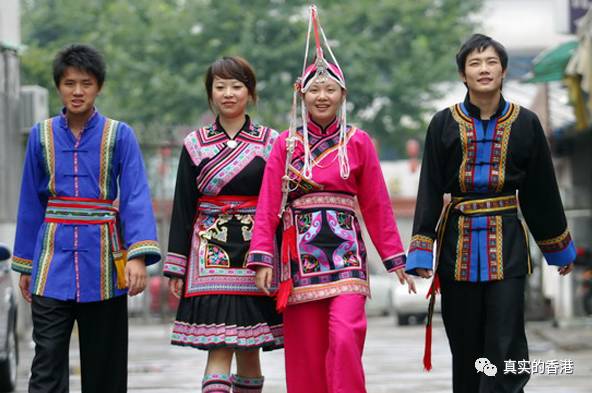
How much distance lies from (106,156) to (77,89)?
1.15 ft

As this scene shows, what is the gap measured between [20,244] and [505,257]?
2.35 metres

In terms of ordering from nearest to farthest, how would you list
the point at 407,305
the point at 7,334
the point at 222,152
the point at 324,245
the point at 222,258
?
1. the point at 324,245
2. the point at 222,258
3. the point at 222,152
4. the point at 7,334
5. the point at 407,305

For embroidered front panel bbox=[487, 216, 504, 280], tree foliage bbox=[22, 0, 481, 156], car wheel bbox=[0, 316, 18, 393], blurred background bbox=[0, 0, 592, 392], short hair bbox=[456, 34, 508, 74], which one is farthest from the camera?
tree foliage bbox=[22, 0, 481, 156]

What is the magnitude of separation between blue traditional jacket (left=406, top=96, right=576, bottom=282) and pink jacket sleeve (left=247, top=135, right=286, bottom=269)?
69 centimetres

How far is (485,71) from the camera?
7016 millimetres

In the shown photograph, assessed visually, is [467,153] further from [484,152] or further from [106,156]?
[106,156]

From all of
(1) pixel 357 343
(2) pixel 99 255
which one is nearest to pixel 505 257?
(1) pixel 357 343

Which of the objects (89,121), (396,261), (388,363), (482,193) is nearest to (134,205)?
(89,121)

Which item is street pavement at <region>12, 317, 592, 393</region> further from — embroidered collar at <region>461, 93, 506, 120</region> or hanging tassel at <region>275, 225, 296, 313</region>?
embroidered collar at <region>461, 93, 506, 120</region>

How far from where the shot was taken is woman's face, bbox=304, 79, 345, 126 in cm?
730

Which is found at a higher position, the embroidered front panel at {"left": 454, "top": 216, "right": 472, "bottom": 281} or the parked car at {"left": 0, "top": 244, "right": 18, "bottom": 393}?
the embroidered front panel at {"left": 454, "top": 216, "right": 472, "bottom": 281}

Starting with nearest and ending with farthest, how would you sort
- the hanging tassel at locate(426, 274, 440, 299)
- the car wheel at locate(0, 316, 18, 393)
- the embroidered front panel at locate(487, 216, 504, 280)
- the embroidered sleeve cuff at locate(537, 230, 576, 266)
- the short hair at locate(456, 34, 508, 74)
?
the embroidered front panel at locate(487, 216, 504, 280) < the short hair at locate(456, 34, 508, 74) < the hanging tassel at locate(426, 274, 440, 299) < the embroidered sleeve cuff at locate(537, 230, 576, 266) < the car wheel at locate(0, 316, 18, 393)

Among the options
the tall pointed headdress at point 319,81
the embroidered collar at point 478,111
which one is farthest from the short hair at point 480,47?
the tall pointed headdress at point 319,81

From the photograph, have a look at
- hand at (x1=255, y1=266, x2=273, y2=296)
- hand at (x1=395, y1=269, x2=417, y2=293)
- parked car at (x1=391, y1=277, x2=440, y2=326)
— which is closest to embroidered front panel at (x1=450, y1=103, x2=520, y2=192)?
hand at (x1=395, y1=269, x2=417, y2=293)
